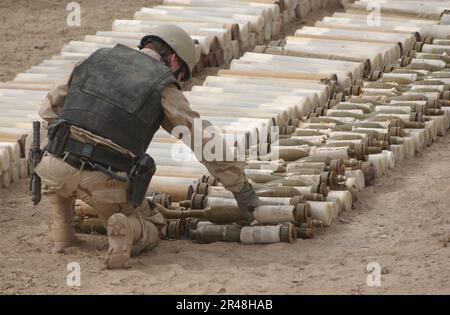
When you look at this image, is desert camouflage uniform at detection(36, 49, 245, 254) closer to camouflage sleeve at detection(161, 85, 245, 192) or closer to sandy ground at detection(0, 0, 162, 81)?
camouflage sleeve at detection(161, 85, 245, 192)

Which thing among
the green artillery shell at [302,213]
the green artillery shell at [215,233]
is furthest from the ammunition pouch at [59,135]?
the green artillery shell at [302,213]

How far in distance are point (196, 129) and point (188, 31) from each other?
5629 millimetres

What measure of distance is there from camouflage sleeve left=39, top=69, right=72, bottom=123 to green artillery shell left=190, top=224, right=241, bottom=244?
1312mm

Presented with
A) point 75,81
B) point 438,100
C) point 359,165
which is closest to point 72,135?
point 75,81

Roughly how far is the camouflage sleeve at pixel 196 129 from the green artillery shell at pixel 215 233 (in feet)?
1.53

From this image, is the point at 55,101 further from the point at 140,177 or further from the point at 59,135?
the point at 140,177

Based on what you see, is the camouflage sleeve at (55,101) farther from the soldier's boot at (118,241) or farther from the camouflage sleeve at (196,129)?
the soldier's boot at (118,241)

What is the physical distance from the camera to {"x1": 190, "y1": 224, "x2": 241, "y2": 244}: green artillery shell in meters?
8.53

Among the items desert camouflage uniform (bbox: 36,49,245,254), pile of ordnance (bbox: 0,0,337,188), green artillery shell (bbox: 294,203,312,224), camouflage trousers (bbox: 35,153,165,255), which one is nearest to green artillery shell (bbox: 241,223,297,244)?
green artillery shell (bbox: 294,203,312,224)

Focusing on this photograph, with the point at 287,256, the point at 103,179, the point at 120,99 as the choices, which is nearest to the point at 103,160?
the point at 103,179

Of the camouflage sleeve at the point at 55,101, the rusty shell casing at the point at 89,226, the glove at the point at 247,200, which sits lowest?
the rusty shell casing at the point at 89,226

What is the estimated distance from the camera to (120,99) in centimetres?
808

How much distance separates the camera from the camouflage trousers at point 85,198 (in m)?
8.14

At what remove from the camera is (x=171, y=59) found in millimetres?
8375
